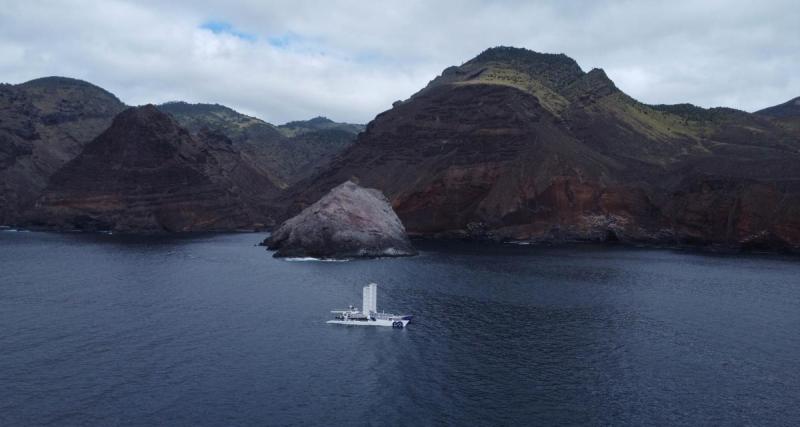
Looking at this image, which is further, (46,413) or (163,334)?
(163,334)

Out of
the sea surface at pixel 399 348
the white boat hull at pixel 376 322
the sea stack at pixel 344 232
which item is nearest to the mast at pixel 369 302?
the white boat hull at pixel 376 322

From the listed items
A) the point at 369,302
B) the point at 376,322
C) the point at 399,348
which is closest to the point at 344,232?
the point at 369,302

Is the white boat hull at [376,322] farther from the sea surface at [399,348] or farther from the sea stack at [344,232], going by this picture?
the sea stack at [344,232]

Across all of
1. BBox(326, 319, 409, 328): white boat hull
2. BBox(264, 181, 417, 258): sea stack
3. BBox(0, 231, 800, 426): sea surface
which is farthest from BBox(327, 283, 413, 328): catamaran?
BBox(264, 181, 417, 258): sea stack

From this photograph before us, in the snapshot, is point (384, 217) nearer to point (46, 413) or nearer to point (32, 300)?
point (32, 300)

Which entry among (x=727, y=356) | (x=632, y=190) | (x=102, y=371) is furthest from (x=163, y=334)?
(x=632, y=190)
